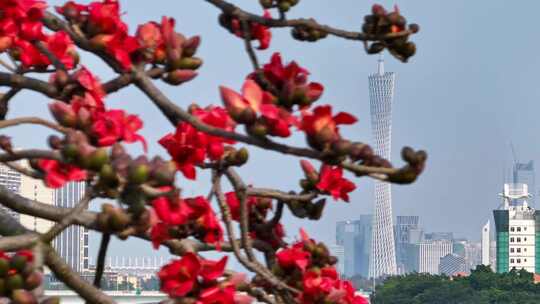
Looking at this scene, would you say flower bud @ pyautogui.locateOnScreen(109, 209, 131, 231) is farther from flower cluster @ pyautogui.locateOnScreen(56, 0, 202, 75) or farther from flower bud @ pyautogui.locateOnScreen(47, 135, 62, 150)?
flower cluster @ pyautogui.locateOnScreen(56, 0, 202, 75)

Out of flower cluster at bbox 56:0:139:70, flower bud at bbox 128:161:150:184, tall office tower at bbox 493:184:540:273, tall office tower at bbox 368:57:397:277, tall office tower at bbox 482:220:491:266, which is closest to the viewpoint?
flower bud at bbox 128:161:150:184

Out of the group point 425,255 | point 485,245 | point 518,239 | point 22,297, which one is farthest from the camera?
point 425,255

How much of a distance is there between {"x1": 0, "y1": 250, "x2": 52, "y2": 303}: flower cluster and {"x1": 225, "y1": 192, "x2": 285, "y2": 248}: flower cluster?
0.56 metres

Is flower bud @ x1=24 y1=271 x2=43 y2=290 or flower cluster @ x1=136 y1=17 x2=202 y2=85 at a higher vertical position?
flower cluster @ x1=136 y1=17 x2=202 y2=85

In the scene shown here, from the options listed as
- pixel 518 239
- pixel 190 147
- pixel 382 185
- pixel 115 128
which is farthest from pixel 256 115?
pixel 382 185

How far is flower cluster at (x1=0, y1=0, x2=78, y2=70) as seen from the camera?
6.12ft

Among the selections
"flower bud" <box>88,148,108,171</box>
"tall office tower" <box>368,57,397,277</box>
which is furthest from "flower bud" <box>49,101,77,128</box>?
"tall office tower" <box>368,57,397,277</box>

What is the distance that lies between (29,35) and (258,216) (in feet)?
1.53

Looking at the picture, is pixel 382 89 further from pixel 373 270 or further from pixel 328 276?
pixel 328 276

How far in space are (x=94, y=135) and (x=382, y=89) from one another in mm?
130617

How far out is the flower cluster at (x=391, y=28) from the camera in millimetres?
1866

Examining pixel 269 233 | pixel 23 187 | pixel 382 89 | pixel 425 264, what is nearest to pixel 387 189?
pixel 382 89

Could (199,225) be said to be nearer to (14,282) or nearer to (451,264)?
(14,282)

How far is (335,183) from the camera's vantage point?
1.88m
